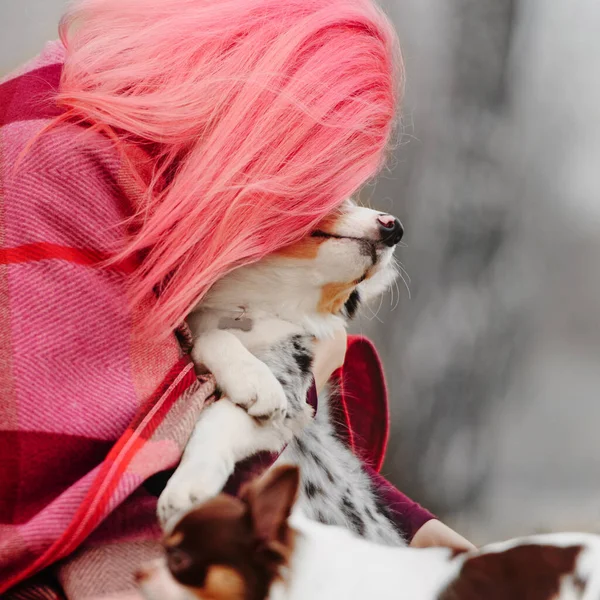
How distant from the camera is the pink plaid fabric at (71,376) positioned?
491 mm

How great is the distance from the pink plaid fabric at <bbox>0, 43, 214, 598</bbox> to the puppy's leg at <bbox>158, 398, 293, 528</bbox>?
0.02 metres

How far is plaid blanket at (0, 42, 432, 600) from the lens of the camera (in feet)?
1.62

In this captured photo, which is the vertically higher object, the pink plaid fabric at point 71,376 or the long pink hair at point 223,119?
the long pink hair at point 223,119

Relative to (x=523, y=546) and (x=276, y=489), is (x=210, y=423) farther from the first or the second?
(x=523, y=546)

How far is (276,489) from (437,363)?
30 centimetres

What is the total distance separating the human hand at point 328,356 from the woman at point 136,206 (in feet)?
0.46

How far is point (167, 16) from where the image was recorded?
59cm

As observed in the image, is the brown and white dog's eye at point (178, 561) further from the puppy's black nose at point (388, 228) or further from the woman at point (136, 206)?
the puppy's black nose at point (388, 228)

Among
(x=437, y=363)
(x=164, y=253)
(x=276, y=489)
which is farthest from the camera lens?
(x=437, y=363)

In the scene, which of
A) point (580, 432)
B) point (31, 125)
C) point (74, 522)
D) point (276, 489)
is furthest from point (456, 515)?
point (31, 125)

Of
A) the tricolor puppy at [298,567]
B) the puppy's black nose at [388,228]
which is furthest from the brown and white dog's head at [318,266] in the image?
the tricolor puppy at [298,567]

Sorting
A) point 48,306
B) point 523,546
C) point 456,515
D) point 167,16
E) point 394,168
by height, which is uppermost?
point 167,16

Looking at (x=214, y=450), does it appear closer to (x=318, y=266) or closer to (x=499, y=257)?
(x=318, y=266)

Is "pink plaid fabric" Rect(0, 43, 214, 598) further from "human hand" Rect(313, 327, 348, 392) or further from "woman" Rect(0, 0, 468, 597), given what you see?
"human hand" Rect(313, 327, 348, 392)
